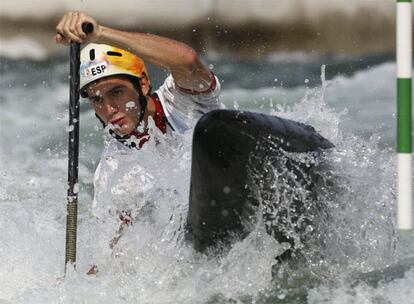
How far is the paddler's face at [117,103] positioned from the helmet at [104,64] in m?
0.03

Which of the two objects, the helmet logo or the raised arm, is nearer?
the raised arm

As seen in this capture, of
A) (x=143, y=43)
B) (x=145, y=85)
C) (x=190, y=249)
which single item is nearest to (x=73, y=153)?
(x=143, y=43)

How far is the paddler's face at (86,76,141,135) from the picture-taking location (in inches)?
210

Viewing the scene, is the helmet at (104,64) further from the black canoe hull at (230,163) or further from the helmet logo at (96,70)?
the black canoe hull at (230,163)

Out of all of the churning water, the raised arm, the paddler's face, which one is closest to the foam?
the churning water

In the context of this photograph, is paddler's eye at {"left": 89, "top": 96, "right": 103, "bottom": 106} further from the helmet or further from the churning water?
the churning water

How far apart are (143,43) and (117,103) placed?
739 millimetres

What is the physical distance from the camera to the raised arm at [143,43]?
14.9 feet

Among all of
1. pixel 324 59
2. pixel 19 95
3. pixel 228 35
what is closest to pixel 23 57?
pixel 19 95

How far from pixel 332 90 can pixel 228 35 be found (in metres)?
1.15

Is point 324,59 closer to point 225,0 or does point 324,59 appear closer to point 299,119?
point 225,0

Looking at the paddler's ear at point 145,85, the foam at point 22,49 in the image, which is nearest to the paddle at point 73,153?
the paddler's ear at point 145,85

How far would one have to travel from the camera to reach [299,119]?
544 cm

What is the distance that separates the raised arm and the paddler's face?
1.41 ft
